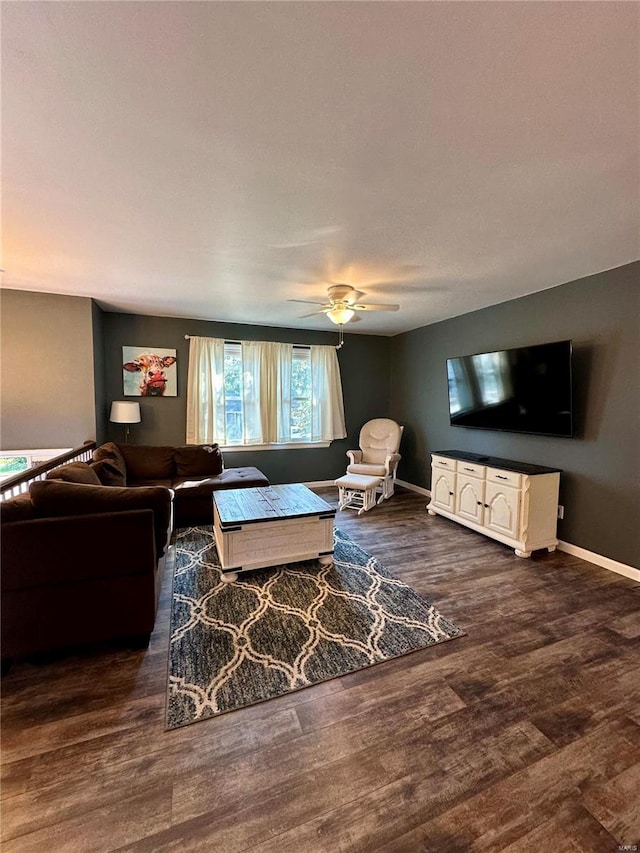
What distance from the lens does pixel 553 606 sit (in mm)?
2434

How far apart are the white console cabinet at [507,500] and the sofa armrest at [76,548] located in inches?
119

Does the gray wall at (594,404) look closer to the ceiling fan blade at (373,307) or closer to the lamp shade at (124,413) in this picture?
the ceiling fan blade at (373,307)

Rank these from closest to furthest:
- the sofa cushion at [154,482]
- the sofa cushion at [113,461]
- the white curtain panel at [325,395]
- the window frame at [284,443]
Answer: the sofa cushion at [113,461], the sofa cushion at [154,482], the window frame at [284,443], the white curtain panel at [325,395]

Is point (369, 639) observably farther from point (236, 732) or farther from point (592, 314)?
point (592, 314)

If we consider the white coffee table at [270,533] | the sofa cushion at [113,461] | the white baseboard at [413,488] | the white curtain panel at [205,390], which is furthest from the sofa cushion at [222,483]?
the white baseboard at [413,488]

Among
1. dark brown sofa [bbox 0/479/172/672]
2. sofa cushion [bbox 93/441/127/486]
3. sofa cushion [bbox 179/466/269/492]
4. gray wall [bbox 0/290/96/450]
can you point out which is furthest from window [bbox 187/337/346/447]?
dark brown sofa [bbox 0/479/172/672]

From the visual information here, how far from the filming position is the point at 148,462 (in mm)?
4137

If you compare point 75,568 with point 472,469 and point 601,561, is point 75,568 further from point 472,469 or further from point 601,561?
point 601,561

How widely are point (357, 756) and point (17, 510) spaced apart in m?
1.98

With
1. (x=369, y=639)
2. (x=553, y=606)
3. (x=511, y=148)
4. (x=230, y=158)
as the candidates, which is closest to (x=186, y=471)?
(x=369, y=639)

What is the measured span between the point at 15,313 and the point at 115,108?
330 cm

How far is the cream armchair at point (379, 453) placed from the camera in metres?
4.74

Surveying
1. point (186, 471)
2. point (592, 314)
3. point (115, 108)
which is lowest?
point (186, 471)

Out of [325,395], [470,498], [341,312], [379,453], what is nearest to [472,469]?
[470,498]
